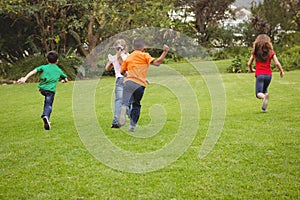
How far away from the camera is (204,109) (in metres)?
9.77

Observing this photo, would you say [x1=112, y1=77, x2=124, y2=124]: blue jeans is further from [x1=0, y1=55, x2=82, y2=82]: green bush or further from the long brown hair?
[x1=0, y1=55, x2=82, y2=82]: green bush

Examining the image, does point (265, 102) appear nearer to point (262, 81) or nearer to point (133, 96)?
point (262, 81)

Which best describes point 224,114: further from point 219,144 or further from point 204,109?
point 219,144

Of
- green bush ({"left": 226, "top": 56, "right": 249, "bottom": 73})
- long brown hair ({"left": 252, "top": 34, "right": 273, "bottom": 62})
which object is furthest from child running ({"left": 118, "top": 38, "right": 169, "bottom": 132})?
green bush ({"left": 226, "top": 56, "right": 249, "bottom": 73})

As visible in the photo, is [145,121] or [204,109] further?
[204,109]

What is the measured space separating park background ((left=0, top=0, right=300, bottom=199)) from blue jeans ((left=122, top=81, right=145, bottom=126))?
0.47 metres

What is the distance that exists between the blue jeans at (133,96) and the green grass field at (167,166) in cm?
35

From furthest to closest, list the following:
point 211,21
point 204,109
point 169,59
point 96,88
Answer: point 211,21 → point 169,59 → point 96,88 → point 204,109

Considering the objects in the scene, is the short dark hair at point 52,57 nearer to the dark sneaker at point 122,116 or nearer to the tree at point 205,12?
the dark sneaker at point 122,116

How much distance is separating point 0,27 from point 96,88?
9497 mm

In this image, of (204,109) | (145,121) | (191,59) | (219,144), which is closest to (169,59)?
(191,59)

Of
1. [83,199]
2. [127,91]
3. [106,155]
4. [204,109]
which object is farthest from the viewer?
[204,109]

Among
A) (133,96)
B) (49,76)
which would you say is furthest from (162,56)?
(49,76)

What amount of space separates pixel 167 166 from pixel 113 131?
233 centimetres
